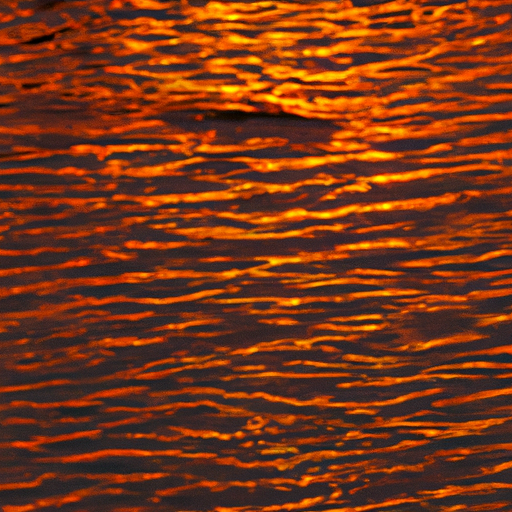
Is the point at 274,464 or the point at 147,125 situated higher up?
the point at 147,125

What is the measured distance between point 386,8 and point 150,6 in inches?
6.1

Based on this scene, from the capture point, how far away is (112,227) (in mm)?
414

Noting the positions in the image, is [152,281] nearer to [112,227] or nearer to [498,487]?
[112,227]

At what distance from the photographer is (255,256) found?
0.42 meters

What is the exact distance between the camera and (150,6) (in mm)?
411

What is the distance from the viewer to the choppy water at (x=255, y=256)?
16.2 inches

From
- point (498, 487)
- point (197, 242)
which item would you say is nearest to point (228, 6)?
point (197, 242)

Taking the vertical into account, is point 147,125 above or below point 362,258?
above

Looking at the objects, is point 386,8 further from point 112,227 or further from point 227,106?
point 112,227

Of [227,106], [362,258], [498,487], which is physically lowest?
[498,487]

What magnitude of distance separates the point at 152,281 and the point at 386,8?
0.24 meters

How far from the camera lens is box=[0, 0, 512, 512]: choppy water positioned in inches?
16.2

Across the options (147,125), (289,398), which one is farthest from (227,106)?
(289,398)

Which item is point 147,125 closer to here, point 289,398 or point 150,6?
point 150,6
